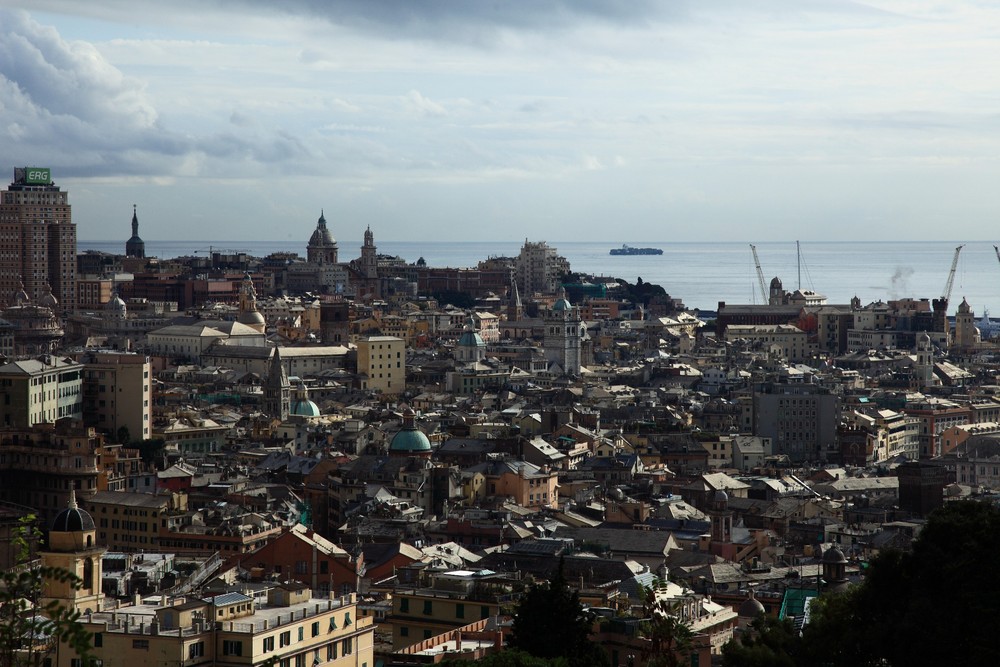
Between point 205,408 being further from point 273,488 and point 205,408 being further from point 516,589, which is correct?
point 516,589

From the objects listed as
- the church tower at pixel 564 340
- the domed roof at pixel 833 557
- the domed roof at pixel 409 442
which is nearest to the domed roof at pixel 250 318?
the church tower at pixel 564 340

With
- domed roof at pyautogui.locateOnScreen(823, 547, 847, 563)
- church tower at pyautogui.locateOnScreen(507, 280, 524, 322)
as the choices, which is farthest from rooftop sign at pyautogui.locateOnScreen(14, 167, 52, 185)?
domed roof at pyautogui.locateOnScreen(823, 547, 847, 563)

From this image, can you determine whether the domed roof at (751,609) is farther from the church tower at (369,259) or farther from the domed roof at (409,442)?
the church tower at (369,259)

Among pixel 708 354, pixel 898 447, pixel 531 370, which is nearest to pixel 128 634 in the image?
pixel 898 447

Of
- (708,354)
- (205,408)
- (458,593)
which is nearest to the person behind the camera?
(458,593)

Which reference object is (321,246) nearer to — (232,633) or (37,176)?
(37,176)

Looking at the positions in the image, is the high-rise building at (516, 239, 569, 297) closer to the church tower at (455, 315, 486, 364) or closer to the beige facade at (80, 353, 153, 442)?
the church tower at (455, 315, 486, 364)
